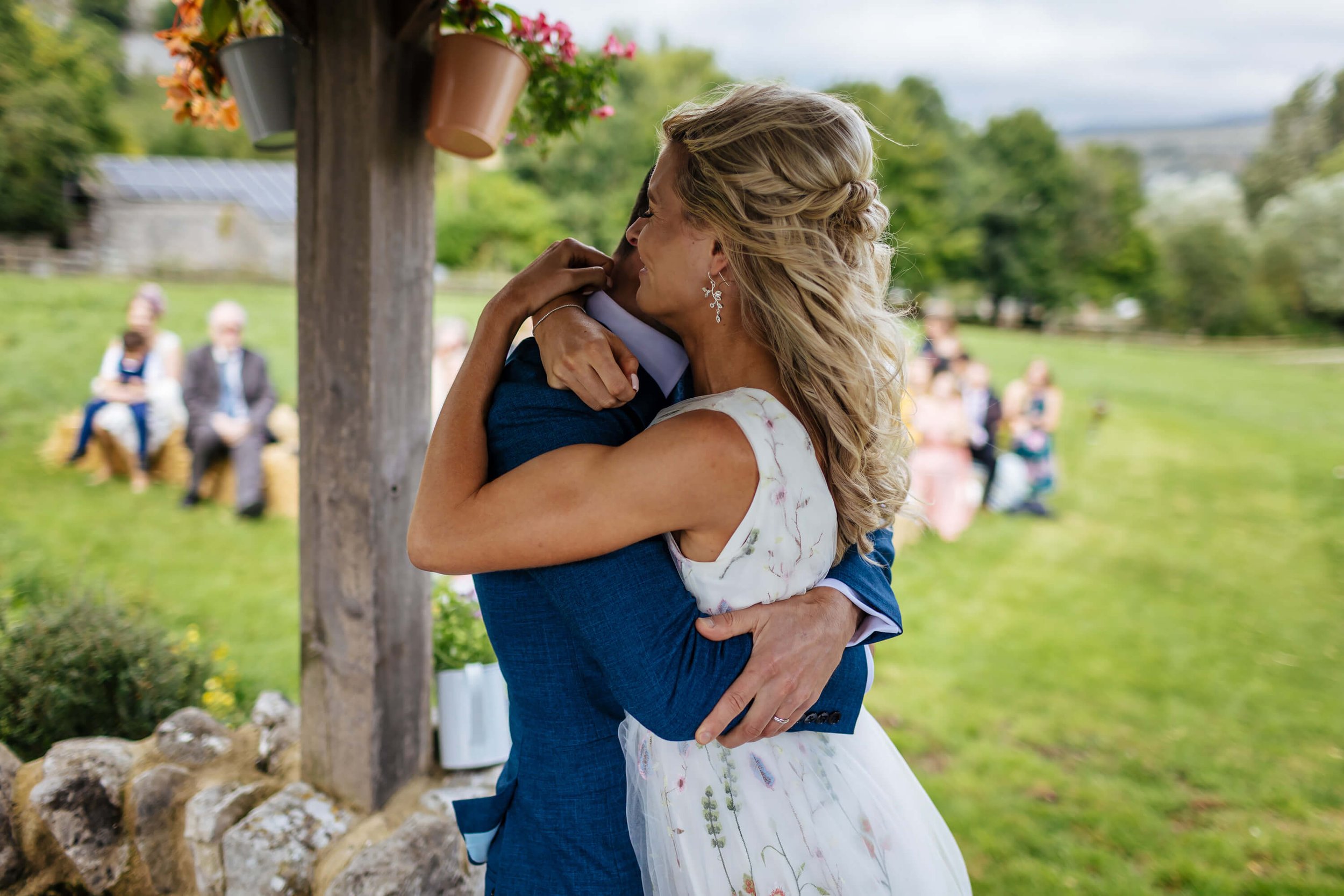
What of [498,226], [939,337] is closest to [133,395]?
[939,337]

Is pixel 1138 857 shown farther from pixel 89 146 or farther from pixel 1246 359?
pixel 89 146

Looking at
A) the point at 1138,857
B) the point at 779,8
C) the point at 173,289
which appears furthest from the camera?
the point at 779,8

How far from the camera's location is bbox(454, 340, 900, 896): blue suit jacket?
98 centimetres

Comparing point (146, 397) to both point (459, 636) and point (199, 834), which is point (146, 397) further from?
point (199, 834)

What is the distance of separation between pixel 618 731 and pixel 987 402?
8306 mm

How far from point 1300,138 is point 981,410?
9.73m

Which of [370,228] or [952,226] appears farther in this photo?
[952,226]

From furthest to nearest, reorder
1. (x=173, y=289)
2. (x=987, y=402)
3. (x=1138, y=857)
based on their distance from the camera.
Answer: (x=173, y=289), (x=987, y=402), (x=1138, y=857)

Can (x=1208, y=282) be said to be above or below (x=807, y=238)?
below

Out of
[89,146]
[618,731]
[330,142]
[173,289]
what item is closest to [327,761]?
[618,731]

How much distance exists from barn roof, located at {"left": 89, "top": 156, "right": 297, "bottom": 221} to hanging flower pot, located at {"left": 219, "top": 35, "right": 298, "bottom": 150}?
88.1 feet

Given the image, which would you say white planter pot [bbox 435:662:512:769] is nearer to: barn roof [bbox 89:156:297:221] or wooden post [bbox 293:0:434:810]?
wooden post [bbox 293:0:434:810]

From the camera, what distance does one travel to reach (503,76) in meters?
1.79

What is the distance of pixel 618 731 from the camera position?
1.16m
